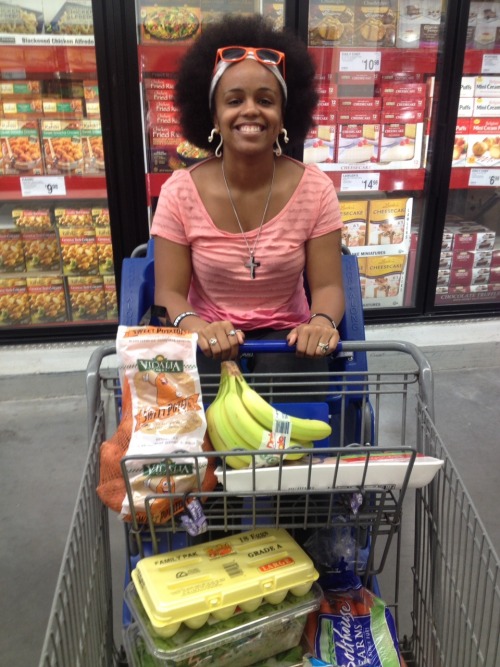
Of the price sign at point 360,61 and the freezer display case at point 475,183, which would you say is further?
the freezer display case at point 475,183

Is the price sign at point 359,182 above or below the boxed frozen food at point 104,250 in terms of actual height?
above

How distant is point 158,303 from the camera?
178 centimetres

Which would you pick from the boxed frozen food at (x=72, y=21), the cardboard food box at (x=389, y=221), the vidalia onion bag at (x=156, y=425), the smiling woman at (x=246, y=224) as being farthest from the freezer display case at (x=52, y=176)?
the vidalia onion bag at (x=156, y=425)

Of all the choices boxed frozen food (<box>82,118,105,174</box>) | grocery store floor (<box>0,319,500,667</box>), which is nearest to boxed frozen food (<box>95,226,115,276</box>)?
boxed frozen food (<box>82,118,105,174</box>)

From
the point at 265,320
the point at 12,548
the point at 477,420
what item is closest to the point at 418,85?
the point at 477,420

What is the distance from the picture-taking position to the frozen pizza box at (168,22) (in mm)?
3006

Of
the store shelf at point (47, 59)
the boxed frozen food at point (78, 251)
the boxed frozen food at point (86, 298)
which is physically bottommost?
the boxed frozen food at point (86, 298)

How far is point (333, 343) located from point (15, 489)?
72.9 inches

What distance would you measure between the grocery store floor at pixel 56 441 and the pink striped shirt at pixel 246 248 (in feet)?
3.78

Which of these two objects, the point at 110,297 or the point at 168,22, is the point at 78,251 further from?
the point at 168,22

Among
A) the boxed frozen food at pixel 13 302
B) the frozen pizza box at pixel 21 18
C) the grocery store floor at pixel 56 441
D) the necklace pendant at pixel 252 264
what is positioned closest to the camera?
the necklace pendant at pixel 252 264

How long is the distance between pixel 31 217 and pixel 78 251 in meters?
0.32

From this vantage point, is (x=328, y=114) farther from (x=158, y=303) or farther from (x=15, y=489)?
(x=15, y=489)

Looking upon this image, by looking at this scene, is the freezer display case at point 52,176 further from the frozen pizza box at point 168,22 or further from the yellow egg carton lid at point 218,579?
the yellow egg carton lid at point 218,579
